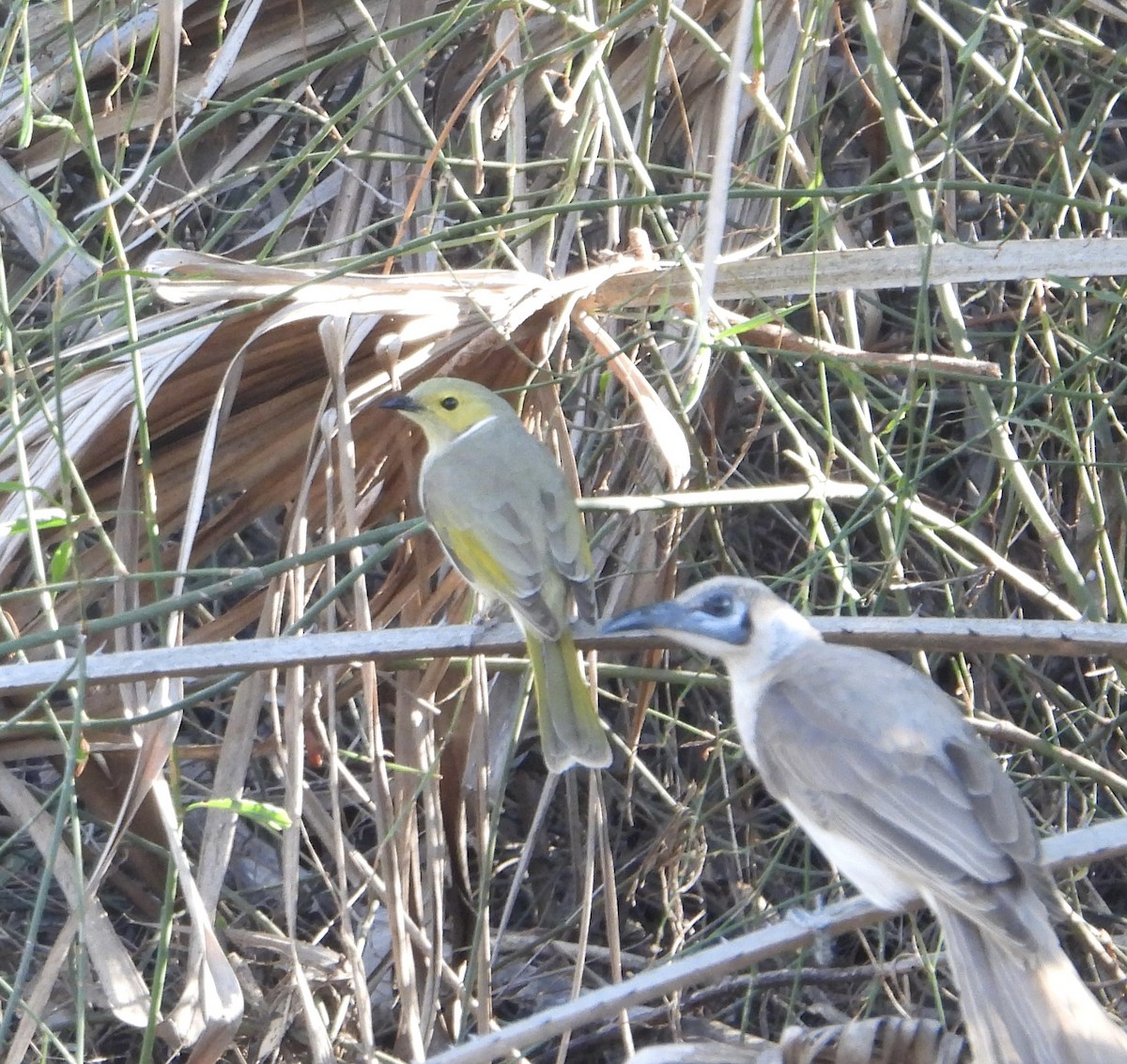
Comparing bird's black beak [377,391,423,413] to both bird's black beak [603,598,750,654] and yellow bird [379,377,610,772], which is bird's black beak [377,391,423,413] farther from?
bird's black beak [603,598,750,654]

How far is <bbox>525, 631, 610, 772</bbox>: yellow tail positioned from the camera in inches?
130

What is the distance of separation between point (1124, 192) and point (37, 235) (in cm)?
305

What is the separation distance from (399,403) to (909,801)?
143 centimetres

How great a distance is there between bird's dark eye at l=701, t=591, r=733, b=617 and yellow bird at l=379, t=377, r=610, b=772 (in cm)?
41

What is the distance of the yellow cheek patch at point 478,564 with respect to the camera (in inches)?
138

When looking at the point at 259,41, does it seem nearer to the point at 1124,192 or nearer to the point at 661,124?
the point at 661,124

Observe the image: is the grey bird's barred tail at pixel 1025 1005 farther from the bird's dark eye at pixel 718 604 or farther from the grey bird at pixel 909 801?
the bird's dark eye at pixel 718 604

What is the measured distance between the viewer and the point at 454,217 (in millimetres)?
4883

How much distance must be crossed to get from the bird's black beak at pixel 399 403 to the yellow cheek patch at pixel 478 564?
1.00ft

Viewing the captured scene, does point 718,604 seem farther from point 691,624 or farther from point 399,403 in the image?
point 399,403

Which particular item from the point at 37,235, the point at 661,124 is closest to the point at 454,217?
the point at 661,124

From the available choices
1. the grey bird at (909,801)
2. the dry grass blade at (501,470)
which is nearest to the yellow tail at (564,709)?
the dry grass blade at (501,470)

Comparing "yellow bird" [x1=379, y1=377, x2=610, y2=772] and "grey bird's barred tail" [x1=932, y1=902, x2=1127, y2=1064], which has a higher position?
"yellow bird" [x1=379, y1=377, x2=610, y2=772]

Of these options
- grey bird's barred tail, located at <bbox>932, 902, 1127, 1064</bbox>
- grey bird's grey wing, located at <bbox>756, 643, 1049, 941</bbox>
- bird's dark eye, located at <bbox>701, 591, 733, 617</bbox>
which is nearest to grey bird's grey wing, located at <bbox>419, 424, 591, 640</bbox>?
bird's dark eye, located at <bbox>701, 591, 733, 617</bbox>
